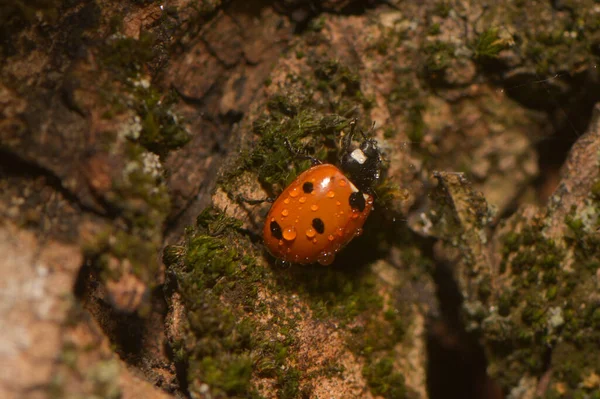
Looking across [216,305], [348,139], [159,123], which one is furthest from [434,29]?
[216,305]

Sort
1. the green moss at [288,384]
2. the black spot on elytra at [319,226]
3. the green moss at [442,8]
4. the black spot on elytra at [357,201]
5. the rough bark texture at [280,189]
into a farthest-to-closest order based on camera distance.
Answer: the green moss at [442,8]
the black spot on elytra at [357,201]
the black spot on elytra at [319,226]
the green moss at [288,384]
the rough bark texture at [280,189]

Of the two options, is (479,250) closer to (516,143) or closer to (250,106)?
(516,143)

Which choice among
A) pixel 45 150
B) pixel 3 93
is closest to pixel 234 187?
pixel 45 150

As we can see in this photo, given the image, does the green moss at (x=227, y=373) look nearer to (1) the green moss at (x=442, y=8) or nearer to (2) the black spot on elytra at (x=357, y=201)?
(2) the black spot on elytra at (x=357, y=201)

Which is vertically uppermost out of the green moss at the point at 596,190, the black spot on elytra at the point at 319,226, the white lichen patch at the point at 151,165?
the white lichen patch at the point at 151,165

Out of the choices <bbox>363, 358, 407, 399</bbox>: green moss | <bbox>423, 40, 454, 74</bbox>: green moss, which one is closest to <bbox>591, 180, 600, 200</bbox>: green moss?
<bbox>423, 40, 454, 74</bbox>: green moss

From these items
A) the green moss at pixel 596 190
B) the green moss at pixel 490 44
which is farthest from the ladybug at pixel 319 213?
the green moss at pixel 596 190

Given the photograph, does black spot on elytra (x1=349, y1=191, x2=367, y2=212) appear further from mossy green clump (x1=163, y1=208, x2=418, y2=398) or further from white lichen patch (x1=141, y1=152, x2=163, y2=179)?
white lichen patch (x1=141, y1=152, x2=163, y2=179)
